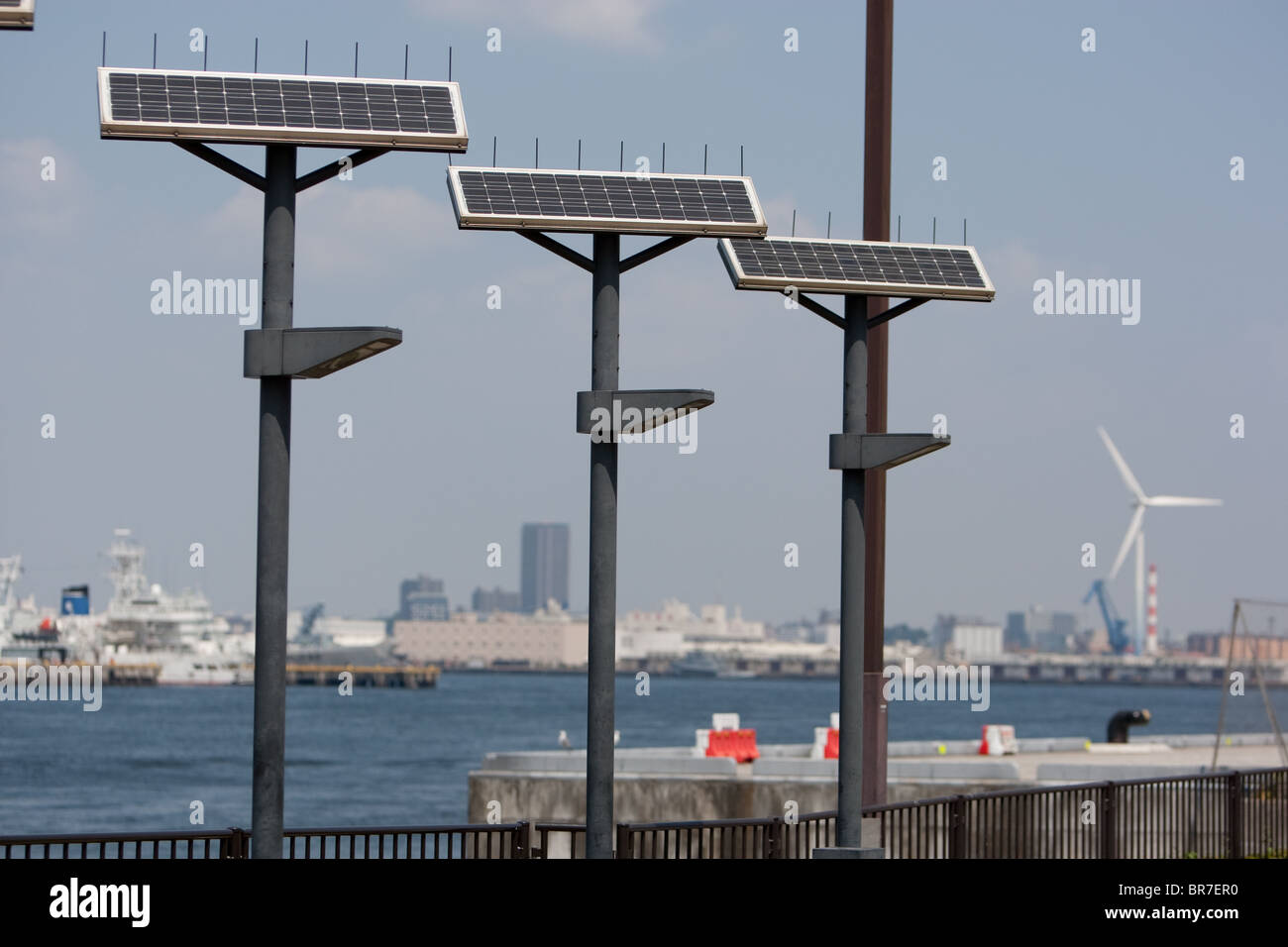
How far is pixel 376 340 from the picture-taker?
11.6m

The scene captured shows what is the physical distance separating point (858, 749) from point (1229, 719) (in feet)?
83.5

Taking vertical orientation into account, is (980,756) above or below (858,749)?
below

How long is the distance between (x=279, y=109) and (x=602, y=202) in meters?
2.79

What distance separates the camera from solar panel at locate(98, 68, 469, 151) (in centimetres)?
1194

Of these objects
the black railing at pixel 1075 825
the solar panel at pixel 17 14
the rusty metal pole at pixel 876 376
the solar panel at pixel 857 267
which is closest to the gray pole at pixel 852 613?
the solar panel at pixel 857 267

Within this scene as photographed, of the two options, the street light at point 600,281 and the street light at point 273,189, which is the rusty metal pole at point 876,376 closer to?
the street light at point 600,281

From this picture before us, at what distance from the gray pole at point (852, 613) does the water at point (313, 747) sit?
23546 millimetres

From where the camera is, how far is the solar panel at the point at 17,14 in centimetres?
1097

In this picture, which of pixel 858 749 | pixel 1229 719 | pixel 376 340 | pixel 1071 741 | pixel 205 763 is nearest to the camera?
pixel 376 340

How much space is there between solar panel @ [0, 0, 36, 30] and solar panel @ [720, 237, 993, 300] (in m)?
6.19

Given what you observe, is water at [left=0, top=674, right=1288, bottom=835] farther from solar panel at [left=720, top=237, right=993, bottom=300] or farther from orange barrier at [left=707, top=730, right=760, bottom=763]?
solar panel at [left=720, top=237, right=993, bottom=300]
